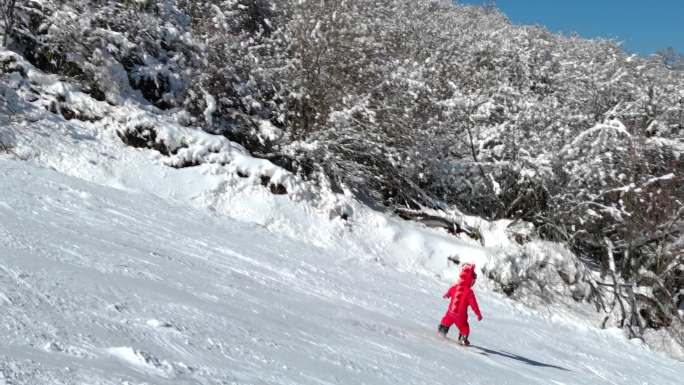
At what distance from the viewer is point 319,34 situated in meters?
17.1

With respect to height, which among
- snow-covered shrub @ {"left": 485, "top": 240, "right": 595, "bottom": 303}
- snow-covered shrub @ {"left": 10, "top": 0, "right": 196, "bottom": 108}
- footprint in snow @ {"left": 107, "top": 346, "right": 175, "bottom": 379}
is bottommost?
footprint in snow @ {"left": 107, "top": 346, "right": 175, "bottom": 379}

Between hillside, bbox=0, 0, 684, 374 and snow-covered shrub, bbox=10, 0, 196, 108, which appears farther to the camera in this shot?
snow-covered shrub, bbox=10, 0, 196, 108

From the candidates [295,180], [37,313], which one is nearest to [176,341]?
[37,313]

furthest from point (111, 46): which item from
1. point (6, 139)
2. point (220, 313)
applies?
point (220, 313)

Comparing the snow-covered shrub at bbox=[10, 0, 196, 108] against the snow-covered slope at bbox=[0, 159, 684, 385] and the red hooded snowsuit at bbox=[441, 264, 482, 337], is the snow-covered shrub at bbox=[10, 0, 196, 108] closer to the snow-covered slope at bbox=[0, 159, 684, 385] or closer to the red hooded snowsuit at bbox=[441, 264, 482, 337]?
the snow-covered slope at bbox=[0, 159, 684, 385]

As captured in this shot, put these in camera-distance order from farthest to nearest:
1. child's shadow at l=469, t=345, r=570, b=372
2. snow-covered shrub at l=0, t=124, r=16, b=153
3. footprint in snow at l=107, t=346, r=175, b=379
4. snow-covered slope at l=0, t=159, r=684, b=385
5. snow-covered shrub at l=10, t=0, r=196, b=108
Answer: snow-covered shrub at l=10, t=0, r=196, b=108
snow-covered shrub at l=0, t=124, r=16, b=153
child's shadow at l=469, t=345, r=570, b=372
snow-covered slope at l=0, t=159, r=684, b=385
footprint in snow at l=107, t=346, r=175, b=379

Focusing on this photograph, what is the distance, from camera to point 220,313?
6.02 m

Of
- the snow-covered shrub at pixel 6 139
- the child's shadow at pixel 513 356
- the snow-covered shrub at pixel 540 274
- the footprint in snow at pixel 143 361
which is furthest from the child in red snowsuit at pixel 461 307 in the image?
the snow-covered shrub at pixel 6 139

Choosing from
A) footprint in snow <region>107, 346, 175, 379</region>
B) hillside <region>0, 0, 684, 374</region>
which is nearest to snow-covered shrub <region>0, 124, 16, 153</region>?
hillside <region>0, 0, 684, 374</region>

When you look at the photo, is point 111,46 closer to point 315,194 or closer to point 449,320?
point 315,194

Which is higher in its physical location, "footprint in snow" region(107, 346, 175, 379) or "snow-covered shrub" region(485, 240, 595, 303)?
"snow-covered shrub" region(485, 240, 595, 303)

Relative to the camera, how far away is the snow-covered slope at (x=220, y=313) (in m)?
4.30

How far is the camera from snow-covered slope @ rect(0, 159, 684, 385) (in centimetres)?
430

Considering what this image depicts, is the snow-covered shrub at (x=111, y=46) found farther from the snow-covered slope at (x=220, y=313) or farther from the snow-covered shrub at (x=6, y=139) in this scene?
the snow-covered slope at (x=220, y=313)
